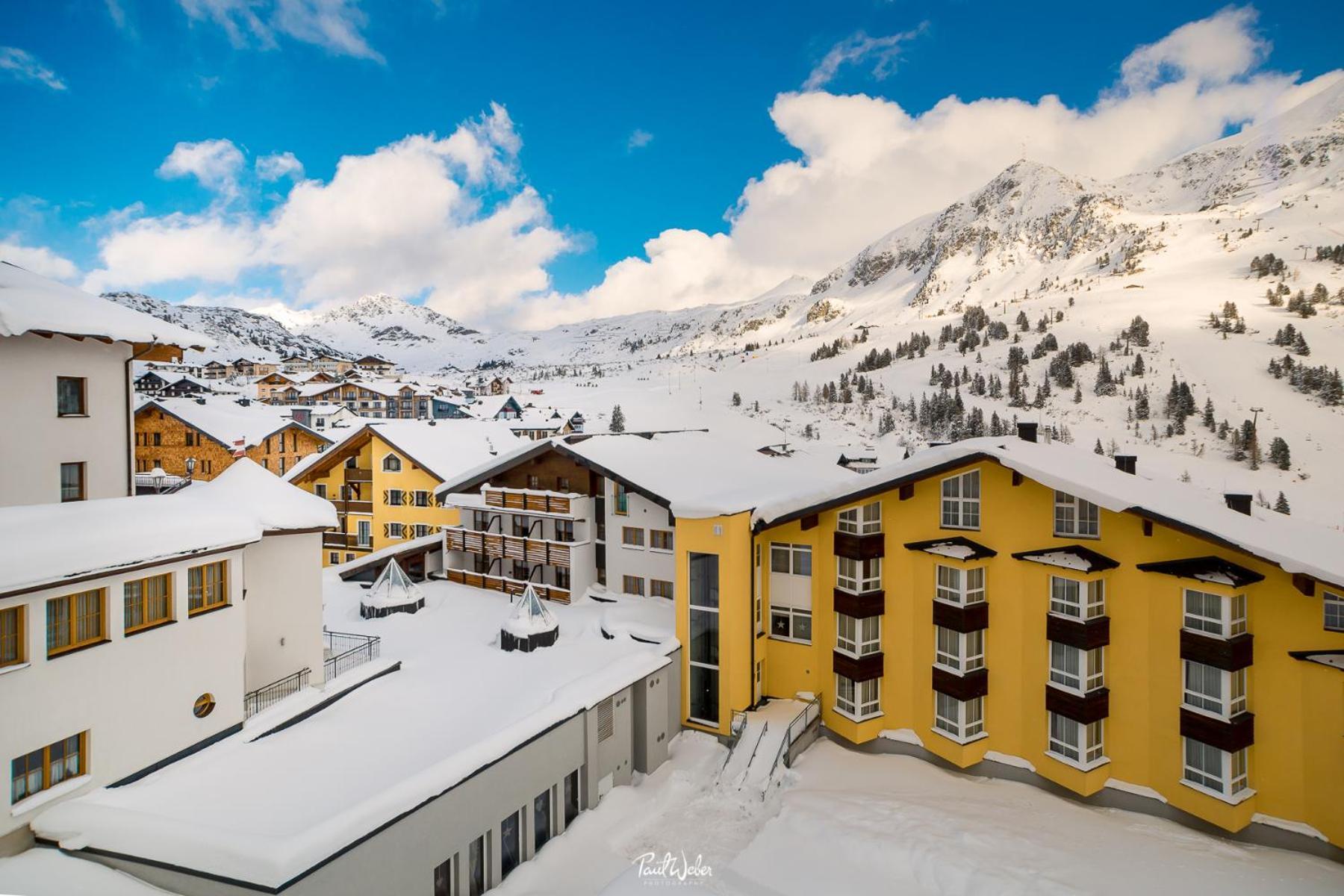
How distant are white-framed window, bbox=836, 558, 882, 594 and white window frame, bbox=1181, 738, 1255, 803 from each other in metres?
8.82

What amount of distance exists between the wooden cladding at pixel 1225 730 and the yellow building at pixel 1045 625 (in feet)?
0.16

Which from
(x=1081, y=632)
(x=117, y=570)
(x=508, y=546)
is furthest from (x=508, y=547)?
(x=1081, y=632)

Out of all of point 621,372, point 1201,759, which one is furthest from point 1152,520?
point 621,372

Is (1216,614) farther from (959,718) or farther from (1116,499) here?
(959,718)

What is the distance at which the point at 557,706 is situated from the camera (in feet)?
56.4

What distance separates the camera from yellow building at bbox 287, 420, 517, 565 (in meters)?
38.0

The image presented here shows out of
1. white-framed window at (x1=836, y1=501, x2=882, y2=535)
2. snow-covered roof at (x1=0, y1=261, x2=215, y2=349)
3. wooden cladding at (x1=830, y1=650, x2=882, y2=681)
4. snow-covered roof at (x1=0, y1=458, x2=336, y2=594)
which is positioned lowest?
wooden cladding at (x1=830, y1=650, x2=882, y2=681)

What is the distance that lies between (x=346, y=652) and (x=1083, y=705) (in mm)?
21757

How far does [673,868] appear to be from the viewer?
623 inches

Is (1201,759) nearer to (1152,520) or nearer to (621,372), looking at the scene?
(1152,520)

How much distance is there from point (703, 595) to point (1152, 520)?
43.3 ft

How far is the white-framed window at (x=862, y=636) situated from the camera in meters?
21.5

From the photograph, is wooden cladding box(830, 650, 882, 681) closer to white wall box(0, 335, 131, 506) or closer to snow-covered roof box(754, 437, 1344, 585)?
snow-covered roof box(754, 437, 1344, 585)

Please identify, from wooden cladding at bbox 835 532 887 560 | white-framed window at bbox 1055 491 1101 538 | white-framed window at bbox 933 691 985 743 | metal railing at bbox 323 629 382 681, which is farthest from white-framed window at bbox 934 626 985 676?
metal railing at bbox 323 629 382 681
